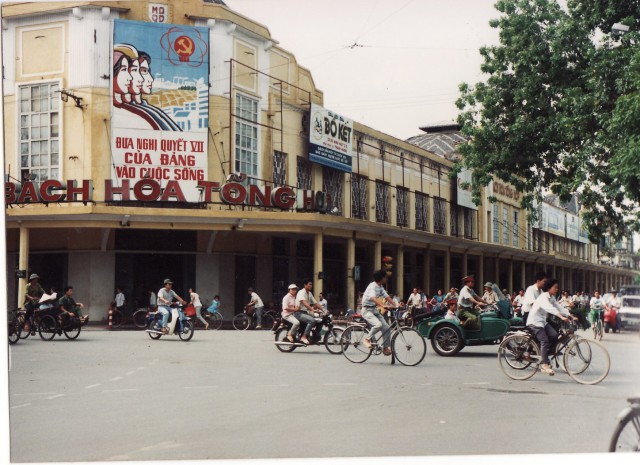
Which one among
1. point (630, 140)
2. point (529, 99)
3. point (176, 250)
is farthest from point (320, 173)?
point (630, 140)

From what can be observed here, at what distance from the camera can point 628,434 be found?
218 inches

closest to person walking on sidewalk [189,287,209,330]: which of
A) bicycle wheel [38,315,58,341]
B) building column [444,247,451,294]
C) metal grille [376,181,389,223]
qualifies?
bicycle wheel [38,315,58,341]

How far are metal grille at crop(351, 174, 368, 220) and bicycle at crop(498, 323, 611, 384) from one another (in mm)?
5778

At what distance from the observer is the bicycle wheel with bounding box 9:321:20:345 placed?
13.5m

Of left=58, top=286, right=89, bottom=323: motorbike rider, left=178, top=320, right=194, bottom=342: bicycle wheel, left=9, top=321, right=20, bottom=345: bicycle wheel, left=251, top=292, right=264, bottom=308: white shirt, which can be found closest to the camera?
left=9, top=321, right=20, bottom=345: bicycle wheel

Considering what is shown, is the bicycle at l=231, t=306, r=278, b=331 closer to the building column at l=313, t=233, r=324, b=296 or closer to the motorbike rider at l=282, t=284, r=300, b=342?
the building column at l=313, t=233, r=324, b=296

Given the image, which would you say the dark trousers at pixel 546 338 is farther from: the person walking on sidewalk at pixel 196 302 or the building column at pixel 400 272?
the person walking on sidewalk at pixel 196 302

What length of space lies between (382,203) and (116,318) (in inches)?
246

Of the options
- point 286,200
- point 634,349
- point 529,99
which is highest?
point 529,99

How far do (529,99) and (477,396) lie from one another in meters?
8.72

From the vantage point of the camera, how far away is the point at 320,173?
61.8 feet

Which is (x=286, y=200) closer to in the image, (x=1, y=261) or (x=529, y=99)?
(x=529, y=99)

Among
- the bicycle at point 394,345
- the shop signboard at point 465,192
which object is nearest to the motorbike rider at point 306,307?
the bicycle at point 394,345

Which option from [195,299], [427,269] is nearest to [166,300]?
[195,299]
